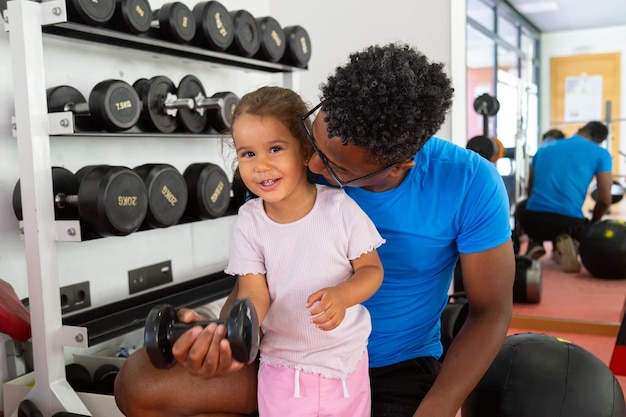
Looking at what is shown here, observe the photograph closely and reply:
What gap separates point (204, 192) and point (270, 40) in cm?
85

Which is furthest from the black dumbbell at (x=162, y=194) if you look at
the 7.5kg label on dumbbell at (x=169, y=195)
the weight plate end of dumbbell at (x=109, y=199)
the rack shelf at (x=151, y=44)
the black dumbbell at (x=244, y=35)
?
the black dumbbell at (x=244, y=35)

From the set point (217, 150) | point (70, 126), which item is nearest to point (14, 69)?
point (70, 126)

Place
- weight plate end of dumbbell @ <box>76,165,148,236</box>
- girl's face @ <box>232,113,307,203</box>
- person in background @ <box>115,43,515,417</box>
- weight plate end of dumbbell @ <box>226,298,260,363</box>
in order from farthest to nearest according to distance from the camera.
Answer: weight plate end of dumbbell @ <box>76,165,148,236</box>, girl's face @ <box>232,113,307,203</box>, person in background @ <box>115,43,515,417</box>, weight plate end of dumbbell @ <box>226,298,260,363</box>

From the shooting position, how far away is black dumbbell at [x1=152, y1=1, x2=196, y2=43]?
2.36 metres

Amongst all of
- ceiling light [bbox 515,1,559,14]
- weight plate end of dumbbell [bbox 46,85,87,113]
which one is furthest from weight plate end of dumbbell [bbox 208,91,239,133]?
ceiling light [bbox 515,1,559,14]

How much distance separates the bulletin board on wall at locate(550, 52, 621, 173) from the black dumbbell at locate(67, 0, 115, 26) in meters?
1.84

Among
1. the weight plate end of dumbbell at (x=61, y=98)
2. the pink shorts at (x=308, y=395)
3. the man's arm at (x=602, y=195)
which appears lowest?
the pink shorts at (x=308, y=395)

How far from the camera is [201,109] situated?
262cm

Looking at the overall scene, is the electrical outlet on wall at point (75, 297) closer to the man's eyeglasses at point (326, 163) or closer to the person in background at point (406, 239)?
the person in background at point (406, 239)

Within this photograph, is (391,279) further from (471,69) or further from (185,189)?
(471,69)

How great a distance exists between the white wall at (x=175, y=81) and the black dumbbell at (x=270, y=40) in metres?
0.32

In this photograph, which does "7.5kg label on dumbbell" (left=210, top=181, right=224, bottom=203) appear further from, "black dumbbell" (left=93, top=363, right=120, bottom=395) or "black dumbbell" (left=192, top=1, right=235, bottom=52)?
"black dumbbell" (left=93, top=363, right=120, bottom=395)

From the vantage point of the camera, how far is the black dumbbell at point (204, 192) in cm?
249

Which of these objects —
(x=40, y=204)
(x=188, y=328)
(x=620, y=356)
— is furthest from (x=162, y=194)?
(x=620, y=356)
